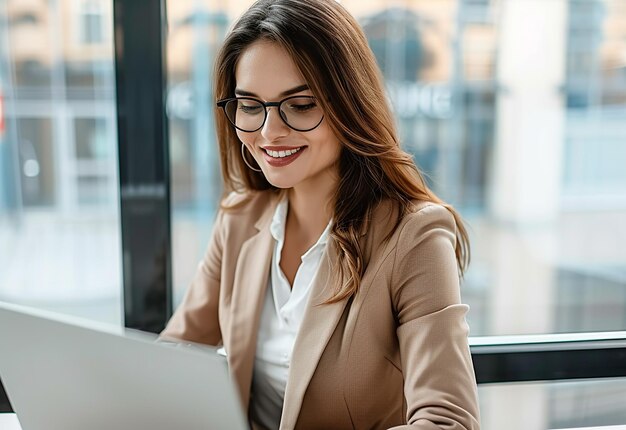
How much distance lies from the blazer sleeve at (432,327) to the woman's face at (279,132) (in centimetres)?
20

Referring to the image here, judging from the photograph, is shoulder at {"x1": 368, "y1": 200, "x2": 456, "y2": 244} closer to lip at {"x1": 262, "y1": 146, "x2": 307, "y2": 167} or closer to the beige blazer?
the beige blazer

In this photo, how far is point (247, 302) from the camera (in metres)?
1.33

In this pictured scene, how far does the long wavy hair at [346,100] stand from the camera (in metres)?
1.12

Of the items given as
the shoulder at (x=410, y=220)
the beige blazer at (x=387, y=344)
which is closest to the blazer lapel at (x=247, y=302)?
the beige blazer at (x=387, y=344)

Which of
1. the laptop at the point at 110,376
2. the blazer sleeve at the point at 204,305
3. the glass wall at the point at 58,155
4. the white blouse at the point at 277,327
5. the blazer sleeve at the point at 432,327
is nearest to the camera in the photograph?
the laptop at the point at 110,376

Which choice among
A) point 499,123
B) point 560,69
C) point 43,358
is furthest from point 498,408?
point 43,358

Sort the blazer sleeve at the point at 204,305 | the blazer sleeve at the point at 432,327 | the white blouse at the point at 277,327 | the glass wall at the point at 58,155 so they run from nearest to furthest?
the blazer sleeve at the point at 432,327
the white blouse at the point at 277,327
the blazer sleeve at the point at 204,305
the glass wall at the point at 58,155

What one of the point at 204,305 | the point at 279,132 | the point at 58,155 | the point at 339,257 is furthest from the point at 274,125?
the point at 58,155

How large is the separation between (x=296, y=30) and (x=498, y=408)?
119cm

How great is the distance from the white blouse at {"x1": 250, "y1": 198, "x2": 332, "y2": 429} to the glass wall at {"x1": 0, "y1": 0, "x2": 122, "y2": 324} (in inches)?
21.7

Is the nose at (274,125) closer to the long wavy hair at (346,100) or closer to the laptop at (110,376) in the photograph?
the long wavy hair at (346,100)

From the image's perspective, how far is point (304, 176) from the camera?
1.20 metres

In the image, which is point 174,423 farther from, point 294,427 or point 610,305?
point 610,305

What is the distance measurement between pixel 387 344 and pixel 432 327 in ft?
0.41
